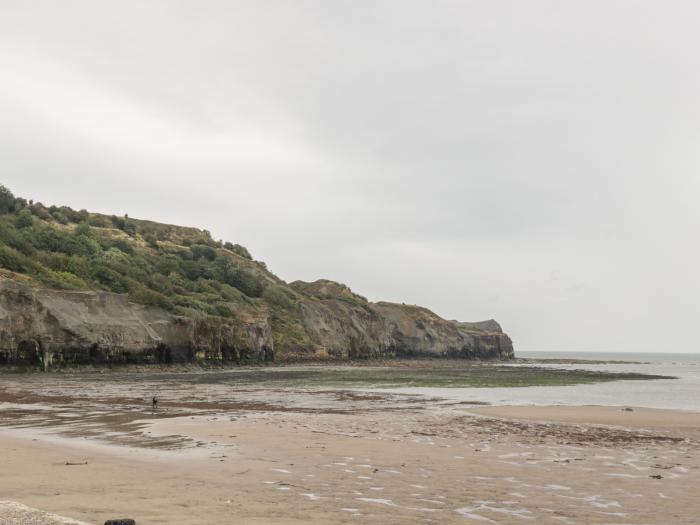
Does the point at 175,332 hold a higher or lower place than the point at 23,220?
lower

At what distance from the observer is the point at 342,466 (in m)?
11.6

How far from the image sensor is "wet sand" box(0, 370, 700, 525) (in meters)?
8.06

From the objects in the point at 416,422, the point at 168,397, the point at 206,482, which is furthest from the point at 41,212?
the point at 206,482

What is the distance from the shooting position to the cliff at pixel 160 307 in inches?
1978

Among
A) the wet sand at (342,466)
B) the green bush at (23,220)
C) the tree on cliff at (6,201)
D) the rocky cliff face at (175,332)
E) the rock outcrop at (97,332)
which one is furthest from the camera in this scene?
the tree on cliff at (6,201)

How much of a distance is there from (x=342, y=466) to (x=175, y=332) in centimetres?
5466

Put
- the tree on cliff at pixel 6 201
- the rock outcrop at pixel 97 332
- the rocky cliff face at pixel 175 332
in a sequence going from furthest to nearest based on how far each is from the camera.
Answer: the tree on cliff at pixel 6 201
the rocky cliff face at pixel 175 332
the rock outcrop at pixel 97 332

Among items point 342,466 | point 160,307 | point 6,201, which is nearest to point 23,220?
point 6,201

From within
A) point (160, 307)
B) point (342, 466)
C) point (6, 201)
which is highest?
point (6, 201)

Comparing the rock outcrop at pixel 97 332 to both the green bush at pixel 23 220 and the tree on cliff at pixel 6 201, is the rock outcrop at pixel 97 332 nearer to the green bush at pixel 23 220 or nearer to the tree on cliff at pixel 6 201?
the green bush at pixel 23 220

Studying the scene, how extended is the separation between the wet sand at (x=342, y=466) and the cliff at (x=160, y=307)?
1167 inches

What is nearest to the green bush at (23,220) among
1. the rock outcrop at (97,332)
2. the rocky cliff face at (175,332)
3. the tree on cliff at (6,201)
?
the tree on cliff at (6,201)

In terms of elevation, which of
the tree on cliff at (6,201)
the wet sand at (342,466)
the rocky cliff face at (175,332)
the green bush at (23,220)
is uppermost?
the tree on cliff at (6,201)

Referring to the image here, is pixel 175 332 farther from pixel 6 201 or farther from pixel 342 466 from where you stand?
pixel 342 466
